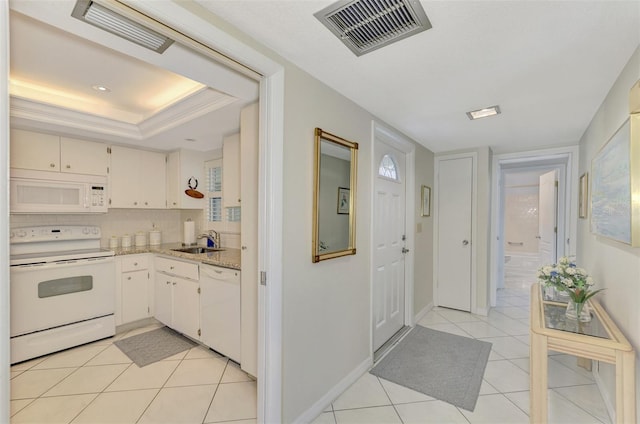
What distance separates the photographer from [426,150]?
386 centimetres

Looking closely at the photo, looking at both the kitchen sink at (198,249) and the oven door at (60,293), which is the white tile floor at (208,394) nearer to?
the oven door at (60,293)

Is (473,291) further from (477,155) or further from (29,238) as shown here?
(29,238)

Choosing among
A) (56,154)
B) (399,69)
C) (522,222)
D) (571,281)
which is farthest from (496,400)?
(522,222)

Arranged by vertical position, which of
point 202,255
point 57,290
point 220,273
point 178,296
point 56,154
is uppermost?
point 56,154

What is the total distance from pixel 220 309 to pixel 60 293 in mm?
1642

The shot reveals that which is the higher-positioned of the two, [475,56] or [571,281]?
[475,56]

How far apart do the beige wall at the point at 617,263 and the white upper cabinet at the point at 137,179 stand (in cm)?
433

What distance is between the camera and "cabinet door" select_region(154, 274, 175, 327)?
313 cm

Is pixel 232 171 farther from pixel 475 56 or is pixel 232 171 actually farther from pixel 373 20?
pixel 475 56

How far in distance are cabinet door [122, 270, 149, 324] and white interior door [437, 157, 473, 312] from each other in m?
3.80

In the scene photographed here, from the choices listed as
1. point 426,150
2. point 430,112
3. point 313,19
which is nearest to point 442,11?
point 313,19

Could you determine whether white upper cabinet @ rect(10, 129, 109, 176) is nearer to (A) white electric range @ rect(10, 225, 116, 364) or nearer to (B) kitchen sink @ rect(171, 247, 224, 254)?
(A) white electric range @ rect(10, 225, 116, 364)

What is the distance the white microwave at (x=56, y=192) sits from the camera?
2.75 metres

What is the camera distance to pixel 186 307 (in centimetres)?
290
